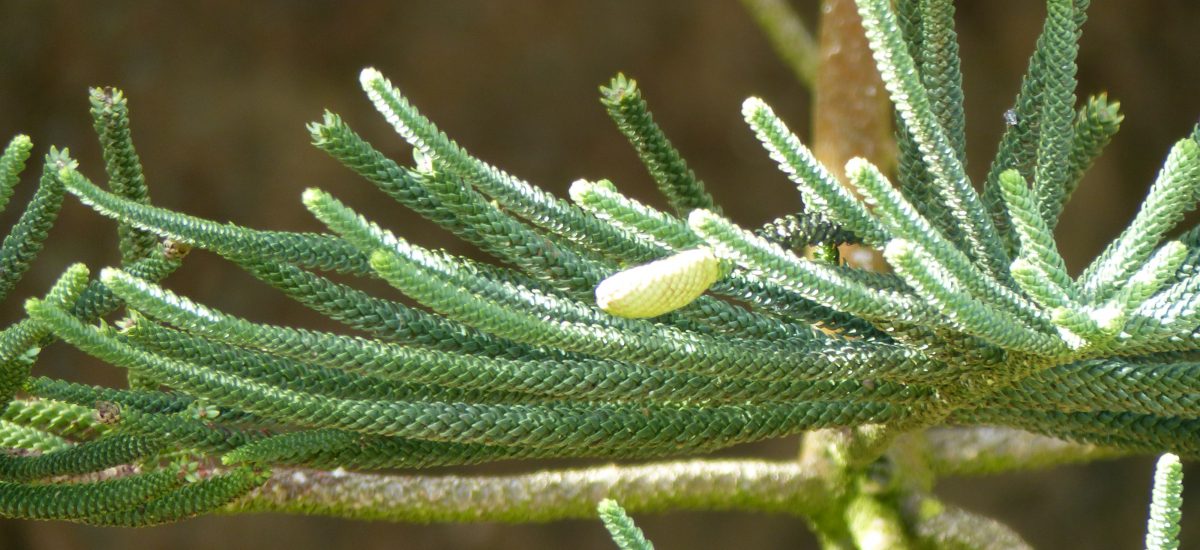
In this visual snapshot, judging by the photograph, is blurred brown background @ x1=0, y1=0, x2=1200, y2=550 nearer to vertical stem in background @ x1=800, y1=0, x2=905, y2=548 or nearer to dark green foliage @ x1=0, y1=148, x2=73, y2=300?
vertical stem in background @ x1=800, y1=0, x2=905, y2=548

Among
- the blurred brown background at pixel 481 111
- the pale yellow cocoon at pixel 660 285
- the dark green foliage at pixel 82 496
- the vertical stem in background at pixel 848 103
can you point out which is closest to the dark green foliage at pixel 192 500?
the dark green foliage at pixel 82 496

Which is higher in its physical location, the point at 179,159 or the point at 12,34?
the point at 12,34

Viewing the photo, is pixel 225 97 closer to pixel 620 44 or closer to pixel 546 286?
pixel 620 44

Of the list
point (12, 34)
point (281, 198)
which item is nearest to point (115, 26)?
point (12, 34)

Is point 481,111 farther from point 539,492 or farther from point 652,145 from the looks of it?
point 652,145

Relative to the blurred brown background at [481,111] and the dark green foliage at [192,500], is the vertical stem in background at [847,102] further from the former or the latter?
the blurred brown background at [481,111]

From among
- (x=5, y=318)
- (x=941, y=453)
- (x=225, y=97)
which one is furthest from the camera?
(x=225, y=97)

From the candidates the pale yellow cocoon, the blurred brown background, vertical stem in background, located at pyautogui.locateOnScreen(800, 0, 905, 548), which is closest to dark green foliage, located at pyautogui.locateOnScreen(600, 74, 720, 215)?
the pale yellow cocoon
